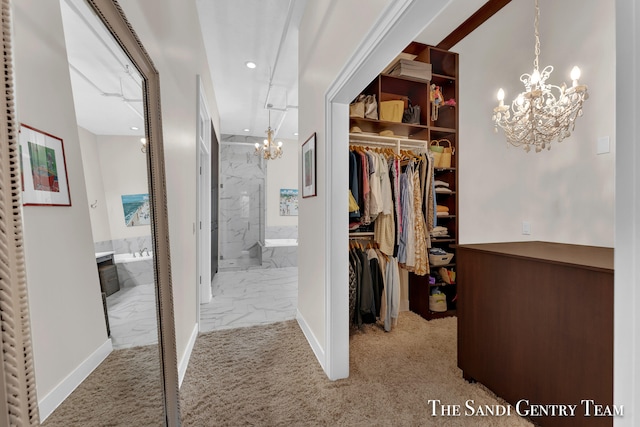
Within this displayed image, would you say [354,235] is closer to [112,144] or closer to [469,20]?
[112,144]

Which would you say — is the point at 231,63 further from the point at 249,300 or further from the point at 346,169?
the point at 249,300

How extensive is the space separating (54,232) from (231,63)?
317 cm

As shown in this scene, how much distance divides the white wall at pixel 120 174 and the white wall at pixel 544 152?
114 inches

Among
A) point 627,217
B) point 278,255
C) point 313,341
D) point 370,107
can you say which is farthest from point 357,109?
point 278,255

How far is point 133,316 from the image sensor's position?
93 cm

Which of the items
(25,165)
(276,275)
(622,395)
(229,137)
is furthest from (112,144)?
(229,137)

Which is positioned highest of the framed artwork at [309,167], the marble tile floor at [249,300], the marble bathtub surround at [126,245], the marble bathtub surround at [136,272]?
the framed artwork at [309,167]

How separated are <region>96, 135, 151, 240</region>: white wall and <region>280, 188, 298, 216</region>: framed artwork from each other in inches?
210

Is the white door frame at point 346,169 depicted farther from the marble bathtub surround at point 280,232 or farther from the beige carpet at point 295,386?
the marble bathtub surround at point 280,232

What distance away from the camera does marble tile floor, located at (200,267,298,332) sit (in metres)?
2.80

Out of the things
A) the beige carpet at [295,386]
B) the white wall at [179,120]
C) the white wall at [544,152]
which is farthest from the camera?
the white wall at [544,152]

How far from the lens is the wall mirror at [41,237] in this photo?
1.27 feet

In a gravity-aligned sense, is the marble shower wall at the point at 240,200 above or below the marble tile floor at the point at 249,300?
above

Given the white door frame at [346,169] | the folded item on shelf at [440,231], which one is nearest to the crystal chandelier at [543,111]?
the folded item on shelf at [440,231]
